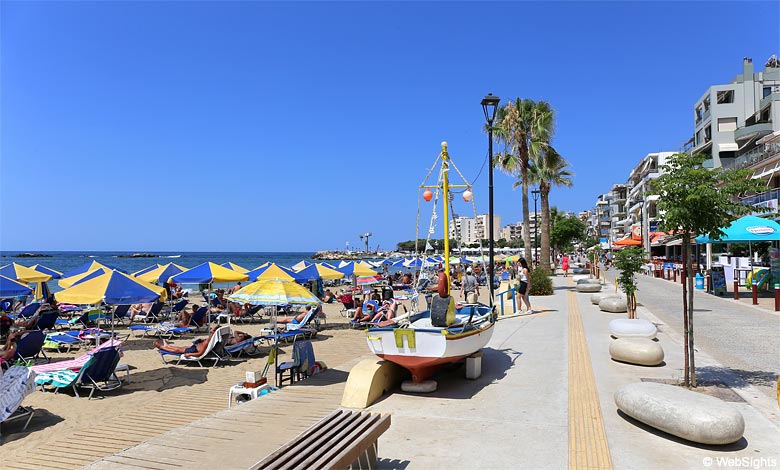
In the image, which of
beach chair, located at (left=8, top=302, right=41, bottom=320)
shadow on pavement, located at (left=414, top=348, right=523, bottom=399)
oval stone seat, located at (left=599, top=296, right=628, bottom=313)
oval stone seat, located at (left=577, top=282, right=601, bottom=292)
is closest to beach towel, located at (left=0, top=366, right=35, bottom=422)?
shadow on pavement, located at (left=414, top=348, right=523, bottom=399)

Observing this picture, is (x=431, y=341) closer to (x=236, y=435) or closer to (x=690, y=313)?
(x=236, y=435)

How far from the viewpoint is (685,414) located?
5.48 m

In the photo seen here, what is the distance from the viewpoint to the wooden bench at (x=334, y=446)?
4.10 m

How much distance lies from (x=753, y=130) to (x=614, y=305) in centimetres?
3865

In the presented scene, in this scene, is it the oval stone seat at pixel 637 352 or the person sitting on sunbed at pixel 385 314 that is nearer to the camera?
the oval stone seat at pixel 637 352

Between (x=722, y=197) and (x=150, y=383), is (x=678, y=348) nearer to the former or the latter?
(x=722, y=197)

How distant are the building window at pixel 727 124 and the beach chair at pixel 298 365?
55438mm

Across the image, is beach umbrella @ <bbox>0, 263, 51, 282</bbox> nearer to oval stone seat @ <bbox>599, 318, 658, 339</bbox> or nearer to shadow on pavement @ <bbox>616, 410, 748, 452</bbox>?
oval stone seat @ <bbox>599, 318, 658, 339</bbox>

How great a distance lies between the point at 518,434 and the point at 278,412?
3.26 meters

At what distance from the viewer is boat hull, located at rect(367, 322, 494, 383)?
299 inches

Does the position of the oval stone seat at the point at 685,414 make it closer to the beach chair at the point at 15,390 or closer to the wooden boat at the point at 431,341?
the wooden boat at the point at 431,341

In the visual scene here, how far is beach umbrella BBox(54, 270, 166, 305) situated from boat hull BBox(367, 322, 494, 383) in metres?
6.08

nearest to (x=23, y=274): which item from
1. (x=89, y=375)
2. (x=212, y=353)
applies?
(x=212, y=353)

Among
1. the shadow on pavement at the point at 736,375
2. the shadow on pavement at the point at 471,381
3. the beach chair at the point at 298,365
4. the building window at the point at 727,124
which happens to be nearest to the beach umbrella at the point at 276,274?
the beach chair at the point at 298,365
